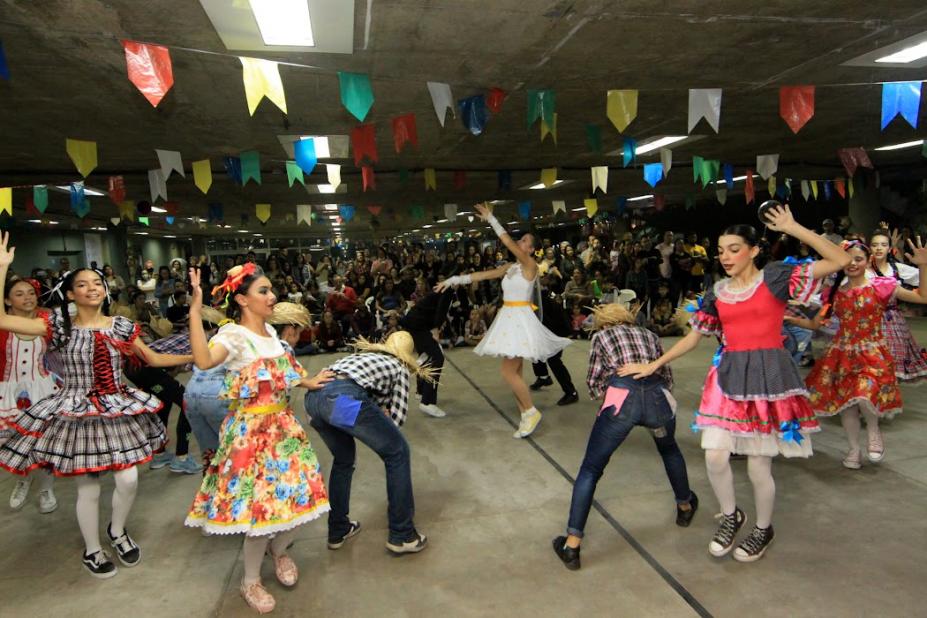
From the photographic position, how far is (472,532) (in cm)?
337

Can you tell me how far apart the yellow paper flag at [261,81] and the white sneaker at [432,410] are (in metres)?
3.07

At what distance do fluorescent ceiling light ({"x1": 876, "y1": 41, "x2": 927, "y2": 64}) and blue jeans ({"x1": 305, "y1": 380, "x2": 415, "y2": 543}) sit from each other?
18.5 ft

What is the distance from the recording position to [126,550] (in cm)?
318

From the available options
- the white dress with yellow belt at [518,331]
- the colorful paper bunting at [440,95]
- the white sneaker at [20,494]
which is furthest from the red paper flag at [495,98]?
the white sneaker at [20,494]

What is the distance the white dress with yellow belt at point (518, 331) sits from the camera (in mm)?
5020

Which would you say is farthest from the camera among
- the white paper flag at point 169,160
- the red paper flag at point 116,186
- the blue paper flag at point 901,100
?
the red paper flag at point 116,186

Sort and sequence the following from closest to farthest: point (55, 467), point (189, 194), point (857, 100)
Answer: point (55, 467) < point (857, 100) < point (189, 194)

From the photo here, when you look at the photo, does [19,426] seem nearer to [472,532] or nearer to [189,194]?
[472,532]

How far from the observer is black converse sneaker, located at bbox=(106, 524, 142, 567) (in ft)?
10.4

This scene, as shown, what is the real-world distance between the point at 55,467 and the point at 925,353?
233 inches

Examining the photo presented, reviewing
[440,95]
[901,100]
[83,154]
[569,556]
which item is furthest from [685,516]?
[83,154]

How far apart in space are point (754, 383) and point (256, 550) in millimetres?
2477

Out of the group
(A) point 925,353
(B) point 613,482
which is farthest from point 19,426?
(A) point 925,353

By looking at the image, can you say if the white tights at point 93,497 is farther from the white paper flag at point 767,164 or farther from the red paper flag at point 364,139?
the white paper flag at point 767,164
